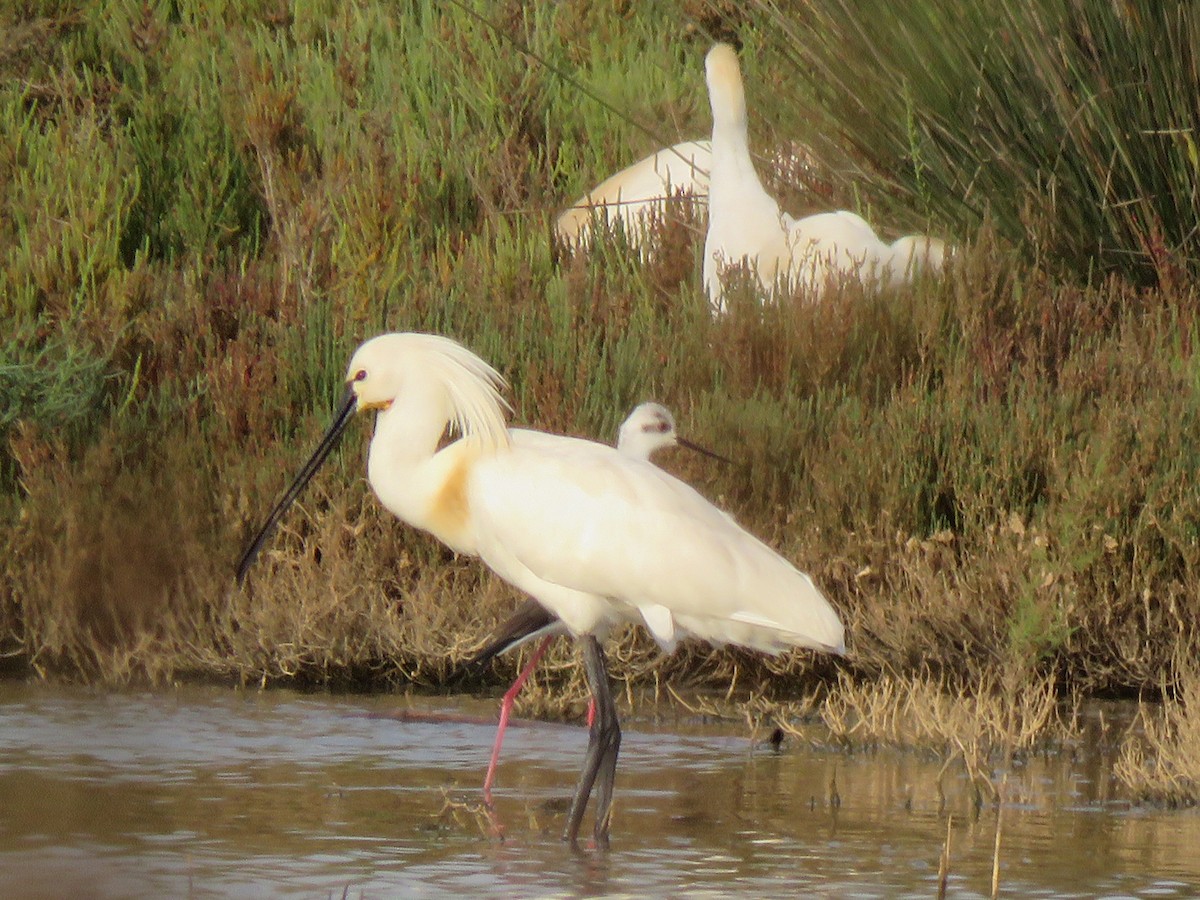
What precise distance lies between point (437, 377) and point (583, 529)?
25.4 inches

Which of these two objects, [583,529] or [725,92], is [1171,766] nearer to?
[583,529]

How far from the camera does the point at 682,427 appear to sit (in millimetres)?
7816

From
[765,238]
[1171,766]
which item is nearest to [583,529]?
[1171,766]

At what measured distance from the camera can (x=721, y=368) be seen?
8.26 m

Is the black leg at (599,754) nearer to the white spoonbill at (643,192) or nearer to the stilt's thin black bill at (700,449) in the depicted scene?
the stilt's thin black bill at (700,449)

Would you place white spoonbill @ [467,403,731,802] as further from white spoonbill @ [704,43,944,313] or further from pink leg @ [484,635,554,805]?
white spoonbill @ [704,43,944,313]

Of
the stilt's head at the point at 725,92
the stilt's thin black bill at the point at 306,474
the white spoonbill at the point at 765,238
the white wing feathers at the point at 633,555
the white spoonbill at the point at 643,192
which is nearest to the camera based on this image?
the white wing feathers at the point at 633,555

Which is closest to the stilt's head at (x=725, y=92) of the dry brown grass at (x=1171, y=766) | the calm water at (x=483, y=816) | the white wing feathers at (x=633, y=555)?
the calm water at (x=483, y=816)

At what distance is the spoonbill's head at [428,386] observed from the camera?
233 inches

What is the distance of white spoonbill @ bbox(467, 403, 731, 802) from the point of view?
6.12 metres

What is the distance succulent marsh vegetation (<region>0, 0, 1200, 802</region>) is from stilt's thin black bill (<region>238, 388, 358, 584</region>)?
0.25 m

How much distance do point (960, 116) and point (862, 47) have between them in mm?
577

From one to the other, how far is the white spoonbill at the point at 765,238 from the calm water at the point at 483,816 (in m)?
2.53

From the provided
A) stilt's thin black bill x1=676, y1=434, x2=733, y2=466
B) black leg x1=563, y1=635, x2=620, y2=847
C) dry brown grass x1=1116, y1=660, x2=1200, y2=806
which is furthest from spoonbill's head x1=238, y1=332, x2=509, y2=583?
dry brown grass x1=1116, y1=660, x2=1200, y2=806
